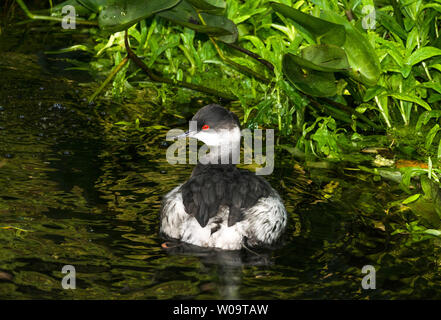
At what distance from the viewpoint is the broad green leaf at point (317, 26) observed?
5.71 m

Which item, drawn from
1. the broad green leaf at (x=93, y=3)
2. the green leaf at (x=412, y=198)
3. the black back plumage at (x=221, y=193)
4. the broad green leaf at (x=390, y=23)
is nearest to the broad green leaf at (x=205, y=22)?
the broad green leaf at (x=93, y=3)

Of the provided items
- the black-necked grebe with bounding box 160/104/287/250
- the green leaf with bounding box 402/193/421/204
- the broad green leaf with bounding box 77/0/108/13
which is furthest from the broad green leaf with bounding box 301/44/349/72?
the broad green leaf with bounding box 77/0/108/13

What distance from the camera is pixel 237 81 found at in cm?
805

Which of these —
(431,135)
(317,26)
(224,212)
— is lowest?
(224,212)

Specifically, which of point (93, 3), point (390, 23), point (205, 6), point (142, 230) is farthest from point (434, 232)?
point (93, 3)

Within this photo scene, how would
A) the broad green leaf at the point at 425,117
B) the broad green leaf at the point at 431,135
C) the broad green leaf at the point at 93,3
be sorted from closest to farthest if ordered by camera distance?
the broad green leaf at the point at 431,135 < the broad green leaf at the point at 425,117 < the broad green leaf at the point at 93,3

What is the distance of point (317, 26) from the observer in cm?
580

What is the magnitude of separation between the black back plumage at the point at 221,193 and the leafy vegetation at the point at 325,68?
1.18m

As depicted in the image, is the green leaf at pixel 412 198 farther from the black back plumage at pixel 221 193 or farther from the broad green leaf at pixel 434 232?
the black back plumage at pixel 221 193

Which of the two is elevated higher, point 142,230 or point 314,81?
point 314,81

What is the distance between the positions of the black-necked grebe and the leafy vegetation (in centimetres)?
112

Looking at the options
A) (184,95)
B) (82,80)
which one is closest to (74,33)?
(82,80)

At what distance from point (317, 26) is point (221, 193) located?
1709 mm

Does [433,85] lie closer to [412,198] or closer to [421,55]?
[421,55]
